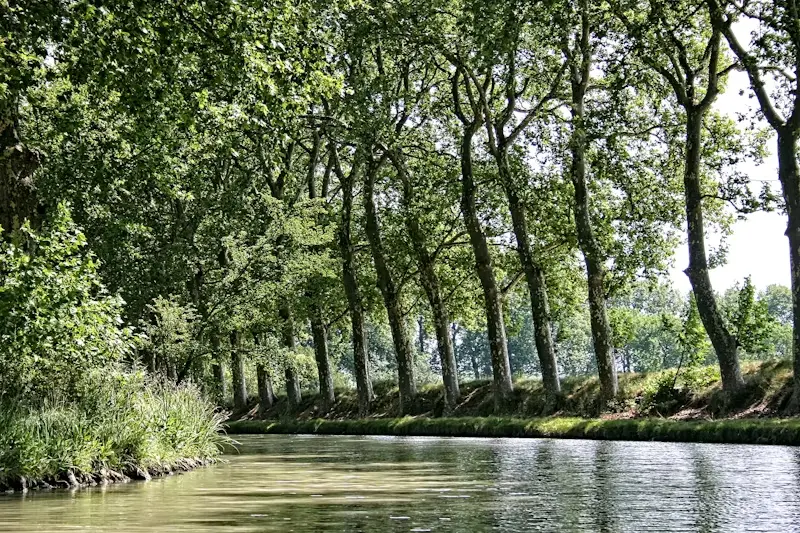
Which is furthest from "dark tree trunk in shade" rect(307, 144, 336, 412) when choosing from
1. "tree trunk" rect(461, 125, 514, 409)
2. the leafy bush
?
the leafy bush

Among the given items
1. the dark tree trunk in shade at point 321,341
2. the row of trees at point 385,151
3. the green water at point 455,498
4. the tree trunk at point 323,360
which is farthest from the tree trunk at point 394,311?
the green water at point 455,498

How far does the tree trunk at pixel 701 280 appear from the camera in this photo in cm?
2723

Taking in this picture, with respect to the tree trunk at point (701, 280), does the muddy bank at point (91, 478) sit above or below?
below

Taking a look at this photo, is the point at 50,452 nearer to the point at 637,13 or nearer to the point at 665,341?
the point at 637,13

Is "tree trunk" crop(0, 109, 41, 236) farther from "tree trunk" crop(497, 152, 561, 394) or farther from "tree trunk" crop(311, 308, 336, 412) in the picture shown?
"tree trunk" crop(311, 308, 336, 412)

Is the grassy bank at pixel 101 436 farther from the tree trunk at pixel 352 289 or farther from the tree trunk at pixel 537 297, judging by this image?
the tree trunk at pixel 352 289

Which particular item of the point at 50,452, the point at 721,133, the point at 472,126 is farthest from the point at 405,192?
the point at 50,452

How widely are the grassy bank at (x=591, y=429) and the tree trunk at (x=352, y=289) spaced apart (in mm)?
3269

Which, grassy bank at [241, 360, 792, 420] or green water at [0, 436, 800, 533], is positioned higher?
grassy bank at [241, 360, 792, 420]

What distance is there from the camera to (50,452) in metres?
13.4

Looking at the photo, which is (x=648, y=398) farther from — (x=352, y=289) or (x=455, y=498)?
(x=455, y=498)

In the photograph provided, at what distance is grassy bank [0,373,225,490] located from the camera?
13.0 meters

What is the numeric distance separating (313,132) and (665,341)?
293 ft

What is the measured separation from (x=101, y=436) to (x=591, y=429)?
51.1ft
